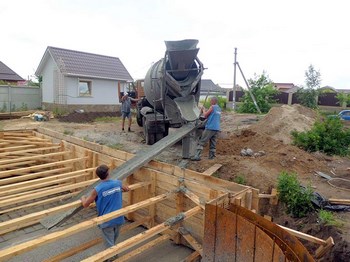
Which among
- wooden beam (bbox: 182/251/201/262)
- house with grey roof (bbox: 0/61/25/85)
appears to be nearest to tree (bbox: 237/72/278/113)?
wooden beam (bbox: 182/251/201/262)

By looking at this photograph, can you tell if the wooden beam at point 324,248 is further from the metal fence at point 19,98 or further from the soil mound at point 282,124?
the metal fence at point 19,98

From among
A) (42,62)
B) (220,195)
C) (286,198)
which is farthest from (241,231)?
(42,62)

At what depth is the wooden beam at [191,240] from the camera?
4.40 meters

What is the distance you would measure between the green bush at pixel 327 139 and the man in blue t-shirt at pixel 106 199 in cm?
613

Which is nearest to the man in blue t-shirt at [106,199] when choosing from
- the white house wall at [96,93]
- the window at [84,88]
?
the white house wall at [96,93]

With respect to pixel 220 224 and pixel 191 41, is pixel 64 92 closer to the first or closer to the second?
pixel 191 41

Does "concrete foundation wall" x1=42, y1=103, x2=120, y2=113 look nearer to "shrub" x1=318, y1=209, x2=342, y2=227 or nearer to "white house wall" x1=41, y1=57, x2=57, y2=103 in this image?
"white house wall" x1=41, y1=57, x2=57, y2=103

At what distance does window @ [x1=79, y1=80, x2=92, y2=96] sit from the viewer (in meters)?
18.7

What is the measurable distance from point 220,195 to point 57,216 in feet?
8.68

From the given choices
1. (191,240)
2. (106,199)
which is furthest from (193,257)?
(106,199)

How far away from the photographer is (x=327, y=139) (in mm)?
8227

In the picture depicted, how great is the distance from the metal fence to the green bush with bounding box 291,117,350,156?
16939 millimetres

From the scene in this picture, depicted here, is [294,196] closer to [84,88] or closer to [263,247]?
[263,247]

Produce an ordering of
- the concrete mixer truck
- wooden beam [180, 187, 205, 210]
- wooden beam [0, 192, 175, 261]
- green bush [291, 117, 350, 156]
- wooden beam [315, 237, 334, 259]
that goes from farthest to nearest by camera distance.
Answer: green bush [291, 117, 350, 156] → the concrete mixer truck → wooden beam [180, 187, 205, 210] → wooden beam [315, 237, 334, 259] → wooden beam [0, 192, 175, 261]
